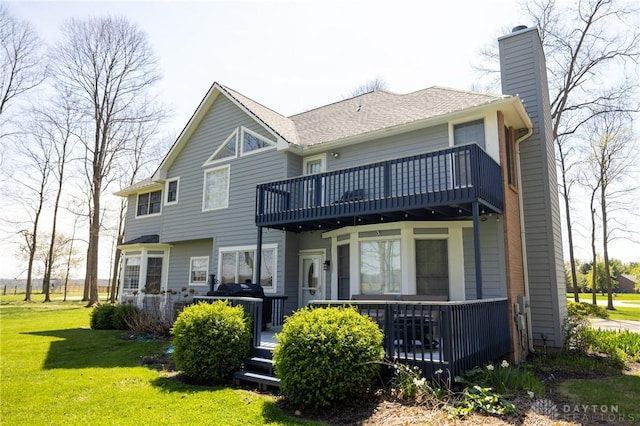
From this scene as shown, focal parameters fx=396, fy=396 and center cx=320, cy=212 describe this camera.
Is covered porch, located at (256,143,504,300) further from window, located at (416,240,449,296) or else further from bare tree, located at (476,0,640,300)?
bare tree, located at (476,0,640,300)

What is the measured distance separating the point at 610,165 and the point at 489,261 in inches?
889

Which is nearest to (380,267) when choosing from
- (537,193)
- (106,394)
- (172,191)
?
(537,193)

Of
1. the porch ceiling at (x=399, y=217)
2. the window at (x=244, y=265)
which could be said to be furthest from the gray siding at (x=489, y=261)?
the window at (x=244, y=265)

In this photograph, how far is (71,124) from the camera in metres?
26.1

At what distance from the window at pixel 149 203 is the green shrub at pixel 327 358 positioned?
543 inches

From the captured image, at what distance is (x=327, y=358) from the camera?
5.73 meters

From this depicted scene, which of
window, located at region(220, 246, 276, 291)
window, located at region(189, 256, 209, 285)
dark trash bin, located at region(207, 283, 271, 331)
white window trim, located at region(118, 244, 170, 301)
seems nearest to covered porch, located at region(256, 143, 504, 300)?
dark trash bin, located at region(207, 283, 271, 331)

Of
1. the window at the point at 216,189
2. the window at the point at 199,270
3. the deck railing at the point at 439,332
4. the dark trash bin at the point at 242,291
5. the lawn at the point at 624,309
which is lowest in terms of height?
the lawn at the point at 624,309

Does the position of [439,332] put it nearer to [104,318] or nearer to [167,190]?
[104,318]

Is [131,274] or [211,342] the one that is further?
[131,274]

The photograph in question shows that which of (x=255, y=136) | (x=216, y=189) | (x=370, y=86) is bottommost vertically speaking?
(x=216, y=189)

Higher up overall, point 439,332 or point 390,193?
point 390,193

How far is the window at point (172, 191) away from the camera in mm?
16344

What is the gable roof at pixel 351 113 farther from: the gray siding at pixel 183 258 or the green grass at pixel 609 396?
the green grass at pixel 609 396
